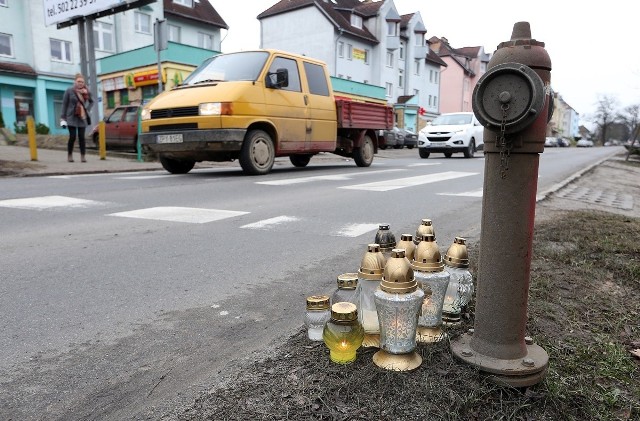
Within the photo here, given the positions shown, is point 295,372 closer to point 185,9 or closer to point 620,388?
point 620,388

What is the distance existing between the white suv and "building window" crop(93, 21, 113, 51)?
77.0 ft

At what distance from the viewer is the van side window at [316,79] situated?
10.7 m

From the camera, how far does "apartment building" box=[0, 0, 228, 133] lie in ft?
88.7

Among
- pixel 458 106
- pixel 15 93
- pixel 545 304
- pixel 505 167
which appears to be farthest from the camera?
pixel 458 106

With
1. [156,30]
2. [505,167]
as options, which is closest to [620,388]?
[505,167]

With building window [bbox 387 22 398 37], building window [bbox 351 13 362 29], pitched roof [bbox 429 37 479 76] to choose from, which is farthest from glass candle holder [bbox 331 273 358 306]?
pitched roof [bbox 429 37 479 76]

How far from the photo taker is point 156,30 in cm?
1266

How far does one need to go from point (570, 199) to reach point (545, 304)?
228 inches

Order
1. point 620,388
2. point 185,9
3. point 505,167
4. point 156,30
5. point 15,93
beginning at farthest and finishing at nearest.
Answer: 1. point 185,9
2. point 15,93
3. point 156,30
4. point 620,388
5. point 505,167

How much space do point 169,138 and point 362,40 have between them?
37131mm

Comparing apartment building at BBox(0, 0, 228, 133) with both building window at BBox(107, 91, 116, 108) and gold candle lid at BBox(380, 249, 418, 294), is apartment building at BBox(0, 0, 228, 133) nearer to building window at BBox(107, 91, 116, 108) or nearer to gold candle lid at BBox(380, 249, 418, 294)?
building window at BBox(107, 91, 116, 108)

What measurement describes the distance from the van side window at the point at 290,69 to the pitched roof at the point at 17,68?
25483 mm

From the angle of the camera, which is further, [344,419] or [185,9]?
[185,9]

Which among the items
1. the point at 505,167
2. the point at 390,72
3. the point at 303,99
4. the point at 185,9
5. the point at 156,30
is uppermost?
the point at 185,9
